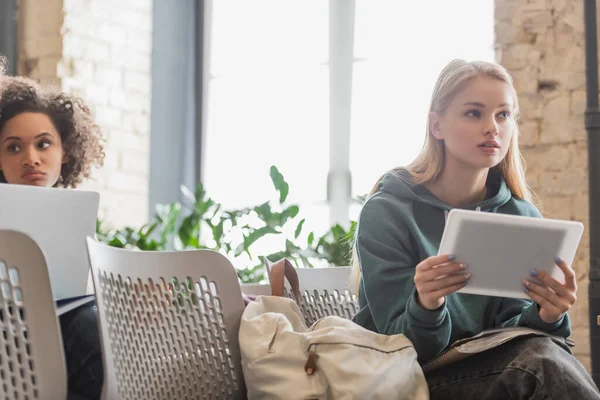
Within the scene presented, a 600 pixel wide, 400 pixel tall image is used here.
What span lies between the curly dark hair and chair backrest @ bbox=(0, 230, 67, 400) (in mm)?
1252

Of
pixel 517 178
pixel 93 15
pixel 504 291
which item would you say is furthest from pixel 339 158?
pixel 504 291

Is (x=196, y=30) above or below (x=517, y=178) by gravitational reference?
above

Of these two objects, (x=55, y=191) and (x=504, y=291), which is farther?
(x=504, y=291)

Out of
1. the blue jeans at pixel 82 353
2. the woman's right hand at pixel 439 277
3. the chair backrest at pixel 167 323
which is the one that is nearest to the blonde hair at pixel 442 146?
the woman's right hand at pixel 439 277

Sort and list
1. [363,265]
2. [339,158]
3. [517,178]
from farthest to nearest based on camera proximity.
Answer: [339,158], [517,178], [363,265]

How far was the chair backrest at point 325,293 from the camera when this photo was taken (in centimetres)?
223

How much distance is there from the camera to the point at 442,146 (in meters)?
2.15

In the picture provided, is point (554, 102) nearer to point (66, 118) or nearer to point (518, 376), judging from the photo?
point (66, 118)

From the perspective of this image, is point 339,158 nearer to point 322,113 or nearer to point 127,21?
point 322,113

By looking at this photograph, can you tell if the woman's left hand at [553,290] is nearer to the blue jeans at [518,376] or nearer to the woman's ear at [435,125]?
the blue jeans at [518,376]

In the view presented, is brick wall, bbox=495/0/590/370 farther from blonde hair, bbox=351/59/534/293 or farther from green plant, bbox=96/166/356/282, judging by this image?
blonde hair, bbox=351/59/534/293

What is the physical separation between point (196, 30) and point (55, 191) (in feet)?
12.3

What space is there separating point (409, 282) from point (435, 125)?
1.40 ft

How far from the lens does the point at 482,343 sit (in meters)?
Answer: 1.71
